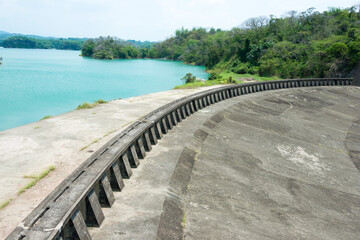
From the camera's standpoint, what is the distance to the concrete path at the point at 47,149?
8.59m

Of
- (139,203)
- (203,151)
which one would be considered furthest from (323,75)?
(139,203)

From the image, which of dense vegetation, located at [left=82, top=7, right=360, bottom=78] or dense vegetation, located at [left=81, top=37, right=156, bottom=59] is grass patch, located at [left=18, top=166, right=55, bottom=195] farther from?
dense vegetation, located at [left=81, top=37, right=156, bottom=59]

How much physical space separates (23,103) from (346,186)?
4119 centimetres

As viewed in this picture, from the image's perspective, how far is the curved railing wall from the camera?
230 inches

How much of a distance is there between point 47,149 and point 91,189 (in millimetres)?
6185

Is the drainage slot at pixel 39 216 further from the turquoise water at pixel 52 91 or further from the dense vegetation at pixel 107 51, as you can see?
the dense vegetation at pixel 107 51

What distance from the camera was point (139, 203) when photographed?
8.63 m

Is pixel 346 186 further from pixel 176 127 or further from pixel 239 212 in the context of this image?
pixel 176 127

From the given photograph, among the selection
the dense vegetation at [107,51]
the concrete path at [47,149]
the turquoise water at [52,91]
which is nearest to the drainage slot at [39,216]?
the concrete path at [47,149]

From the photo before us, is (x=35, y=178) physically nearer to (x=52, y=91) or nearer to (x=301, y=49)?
(x=52, y=91)

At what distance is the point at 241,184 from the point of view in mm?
11695

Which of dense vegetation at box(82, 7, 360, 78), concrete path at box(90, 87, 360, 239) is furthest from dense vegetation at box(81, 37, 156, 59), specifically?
concrete path at box(90, 87, 360, 239)

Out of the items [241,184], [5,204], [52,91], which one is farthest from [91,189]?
[52,91]

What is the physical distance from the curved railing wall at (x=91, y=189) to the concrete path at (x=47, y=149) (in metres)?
1.84
